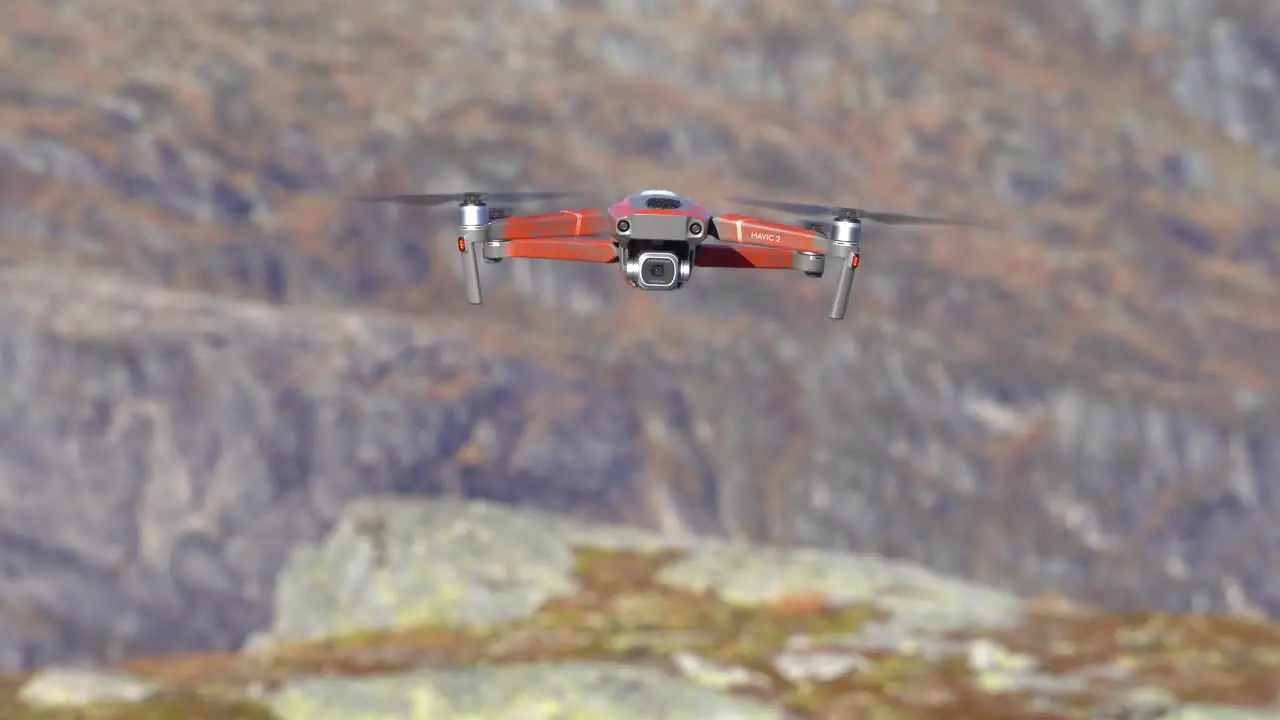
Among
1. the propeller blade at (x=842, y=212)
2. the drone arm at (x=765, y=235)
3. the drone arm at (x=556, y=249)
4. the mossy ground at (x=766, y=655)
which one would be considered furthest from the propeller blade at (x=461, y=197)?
the mossy ground at (x=766, y=655)

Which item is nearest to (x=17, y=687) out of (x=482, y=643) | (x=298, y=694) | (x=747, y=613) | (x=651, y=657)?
(x=298, y=694)

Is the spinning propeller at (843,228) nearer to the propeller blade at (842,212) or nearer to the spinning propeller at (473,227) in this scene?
the propeller blade at (842,212)

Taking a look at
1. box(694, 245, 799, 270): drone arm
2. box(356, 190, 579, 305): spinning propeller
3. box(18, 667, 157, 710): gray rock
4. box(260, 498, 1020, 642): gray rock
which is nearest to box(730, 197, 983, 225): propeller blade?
box(694, 245, 799, 270): drone arm

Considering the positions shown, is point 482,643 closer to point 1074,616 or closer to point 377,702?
point 377,702

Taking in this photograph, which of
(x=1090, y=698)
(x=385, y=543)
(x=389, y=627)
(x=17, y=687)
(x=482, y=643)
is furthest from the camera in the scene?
(x=385, y=543)

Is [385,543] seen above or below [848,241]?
below

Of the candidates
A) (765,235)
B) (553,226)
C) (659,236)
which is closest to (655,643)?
(553,226)
